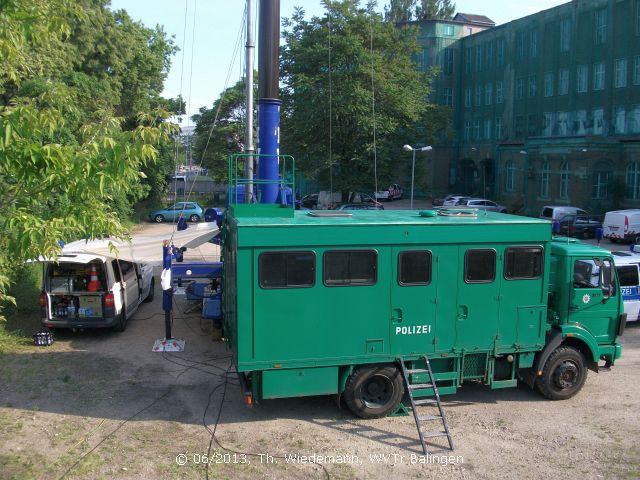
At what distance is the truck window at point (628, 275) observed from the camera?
14.4 meters

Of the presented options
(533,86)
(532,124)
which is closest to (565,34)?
(533,86)

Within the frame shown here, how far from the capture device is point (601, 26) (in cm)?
4631

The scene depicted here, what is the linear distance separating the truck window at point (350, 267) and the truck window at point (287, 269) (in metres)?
0.22

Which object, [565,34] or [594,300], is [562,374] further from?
[565,34]

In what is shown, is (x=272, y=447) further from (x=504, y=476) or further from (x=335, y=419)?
(x=504, y=476)

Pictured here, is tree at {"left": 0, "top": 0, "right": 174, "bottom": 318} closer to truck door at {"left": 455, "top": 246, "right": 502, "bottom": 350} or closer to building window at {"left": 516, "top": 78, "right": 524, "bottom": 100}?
truck door at {"left": 455, "top": 246, "right": 502, "bottom": 350}

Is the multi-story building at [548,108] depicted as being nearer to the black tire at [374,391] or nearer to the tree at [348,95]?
the tree at [348,95]

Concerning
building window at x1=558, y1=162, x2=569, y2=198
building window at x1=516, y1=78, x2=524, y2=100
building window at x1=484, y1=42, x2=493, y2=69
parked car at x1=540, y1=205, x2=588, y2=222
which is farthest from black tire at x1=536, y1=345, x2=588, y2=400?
building window at x1=484, y1=42, x2=493, y2=69

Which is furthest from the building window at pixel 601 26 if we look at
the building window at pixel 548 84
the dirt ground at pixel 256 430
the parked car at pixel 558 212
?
the dirt ground at pixel 256 430

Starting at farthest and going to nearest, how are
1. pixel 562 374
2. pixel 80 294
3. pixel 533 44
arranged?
pixel 533 44, pixel 80 294, pixel 562 374

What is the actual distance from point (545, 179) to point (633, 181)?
20.5 ft

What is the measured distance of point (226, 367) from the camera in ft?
37.9

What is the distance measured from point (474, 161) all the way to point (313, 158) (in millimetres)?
29953

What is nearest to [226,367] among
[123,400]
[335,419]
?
[123,400]
